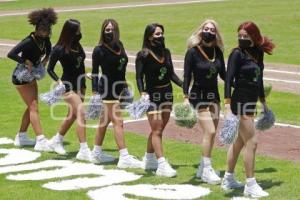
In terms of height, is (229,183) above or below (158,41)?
below

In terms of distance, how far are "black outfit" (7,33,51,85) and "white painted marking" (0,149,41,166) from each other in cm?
114

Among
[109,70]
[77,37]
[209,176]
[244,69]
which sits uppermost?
[77,37]

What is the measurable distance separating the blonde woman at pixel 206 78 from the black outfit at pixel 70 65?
7.69 ft

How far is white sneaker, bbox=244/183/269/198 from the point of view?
29.0 feet

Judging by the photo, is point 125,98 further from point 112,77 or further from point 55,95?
point 55,95

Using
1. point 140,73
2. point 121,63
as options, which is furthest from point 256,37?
point 121,63

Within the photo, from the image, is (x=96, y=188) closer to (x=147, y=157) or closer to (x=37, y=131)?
(x=147, y=157)

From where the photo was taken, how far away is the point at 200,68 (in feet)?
31.7

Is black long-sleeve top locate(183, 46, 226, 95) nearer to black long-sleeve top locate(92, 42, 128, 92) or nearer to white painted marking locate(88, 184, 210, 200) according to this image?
white painted marking locate(88, 184, 210, 200)

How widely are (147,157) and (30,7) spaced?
41.3 m

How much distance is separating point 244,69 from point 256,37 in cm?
42

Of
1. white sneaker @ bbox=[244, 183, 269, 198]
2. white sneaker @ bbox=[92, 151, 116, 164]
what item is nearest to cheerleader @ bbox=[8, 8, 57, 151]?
white sneaker @ bbox=[92, 151, 116, 164]

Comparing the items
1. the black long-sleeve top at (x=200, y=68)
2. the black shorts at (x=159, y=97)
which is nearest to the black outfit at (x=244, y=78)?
the black long-sleeve top at (x=200, y=68)

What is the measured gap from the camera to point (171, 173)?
10.0 meters
